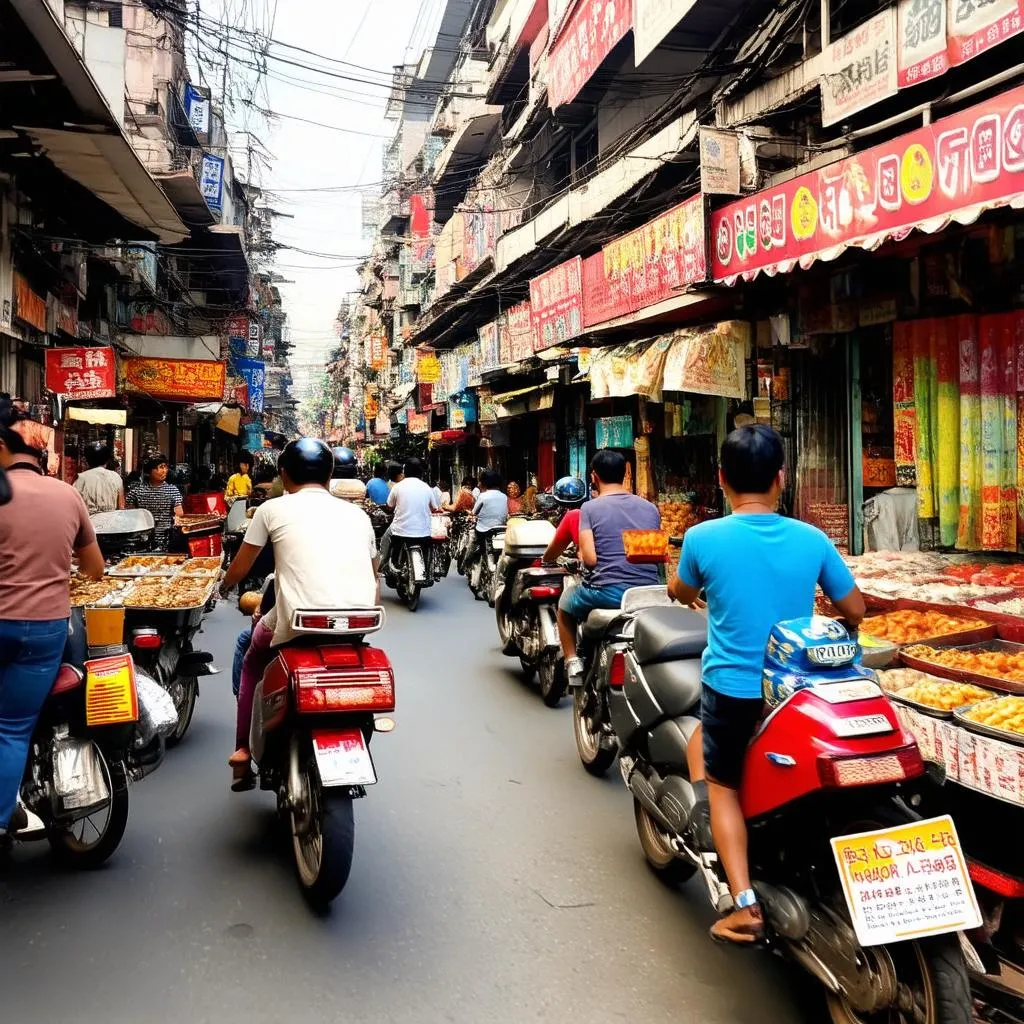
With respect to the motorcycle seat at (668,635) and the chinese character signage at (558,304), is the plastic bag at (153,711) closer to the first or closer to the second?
the motorcycle seat at (668,635)

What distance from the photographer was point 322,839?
3.47 meters

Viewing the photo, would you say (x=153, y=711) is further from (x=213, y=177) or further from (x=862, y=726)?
(x=213, y=177)

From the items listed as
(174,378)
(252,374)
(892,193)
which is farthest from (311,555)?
(252,374)

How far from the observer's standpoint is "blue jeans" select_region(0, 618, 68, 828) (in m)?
3.55

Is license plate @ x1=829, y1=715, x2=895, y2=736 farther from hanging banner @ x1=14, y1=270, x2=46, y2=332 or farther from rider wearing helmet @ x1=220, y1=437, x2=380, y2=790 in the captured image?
hanging banner @ x1=14, y1=270, x2=46, y2=332

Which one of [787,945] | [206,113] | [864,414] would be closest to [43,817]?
[787,945]

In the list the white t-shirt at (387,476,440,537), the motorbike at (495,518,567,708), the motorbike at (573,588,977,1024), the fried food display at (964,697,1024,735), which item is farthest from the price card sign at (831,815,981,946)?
the white t-shirt at (387,476,440,537)

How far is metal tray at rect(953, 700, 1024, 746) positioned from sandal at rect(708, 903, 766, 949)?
1.40 meters

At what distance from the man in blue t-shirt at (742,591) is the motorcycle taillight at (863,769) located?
1.44 feet

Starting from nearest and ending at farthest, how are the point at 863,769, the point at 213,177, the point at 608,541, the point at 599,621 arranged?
the point at 863,769 → the point at 599,621 → the point at 608,541 → the point at 213,177

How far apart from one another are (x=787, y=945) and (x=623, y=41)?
15039mm

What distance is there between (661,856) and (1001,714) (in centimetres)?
152

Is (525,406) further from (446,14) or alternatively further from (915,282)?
(446,14)

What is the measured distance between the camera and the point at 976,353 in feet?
21.9
